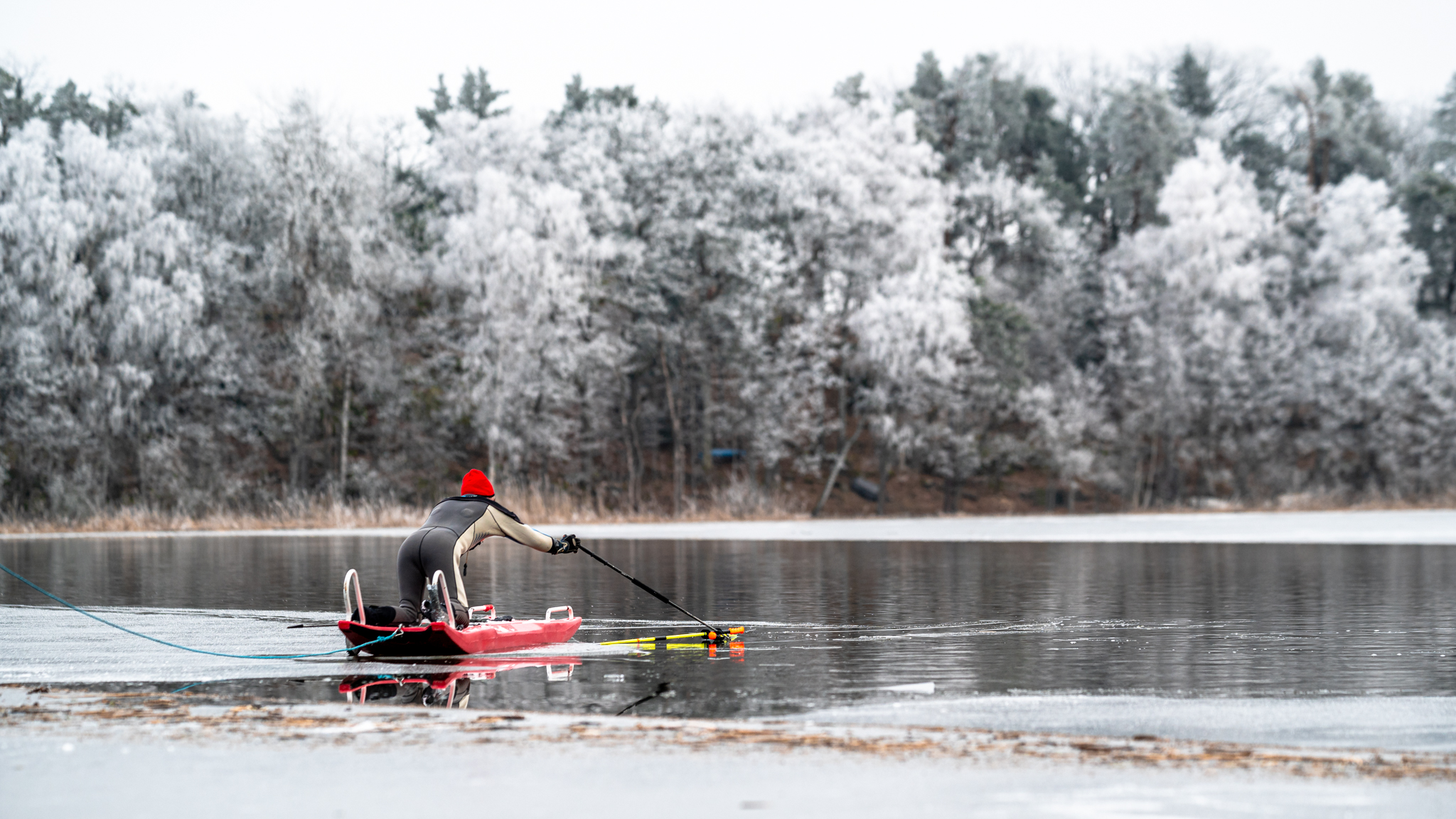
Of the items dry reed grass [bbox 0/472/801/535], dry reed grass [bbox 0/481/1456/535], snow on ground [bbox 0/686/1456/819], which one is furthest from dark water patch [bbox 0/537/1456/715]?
dry reed grass [bbox 0/481/1456/535]

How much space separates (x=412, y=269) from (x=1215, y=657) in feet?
153

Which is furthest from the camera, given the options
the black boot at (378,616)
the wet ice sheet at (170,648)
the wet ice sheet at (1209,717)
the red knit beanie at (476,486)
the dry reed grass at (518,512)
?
the dry reed grass at (518,512)

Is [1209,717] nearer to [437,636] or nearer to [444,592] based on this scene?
[444,592]

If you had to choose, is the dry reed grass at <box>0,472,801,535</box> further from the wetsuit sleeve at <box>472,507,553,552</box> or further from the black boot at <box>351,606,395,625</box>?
the black boot at <box>351,606,395,625</box>

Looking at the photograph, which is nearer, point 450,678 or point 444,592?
point 450,678

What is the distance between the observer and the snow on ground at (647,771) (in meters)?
6.51

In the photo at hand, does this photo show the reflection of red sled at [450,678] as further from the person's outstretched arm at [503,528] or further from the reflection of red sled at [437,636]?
the person's outstretched arm at [503,528]

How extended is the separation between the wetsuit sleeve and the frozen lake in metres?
1.11

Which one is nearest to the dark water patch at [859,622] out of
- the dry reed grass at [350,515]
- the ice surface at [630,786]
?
the ice surface at [630,786]

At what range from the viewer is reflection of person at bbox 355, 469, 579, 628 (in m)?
12.8

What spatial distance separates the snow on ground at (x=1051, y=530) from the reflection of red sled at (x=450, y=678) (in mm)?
23689

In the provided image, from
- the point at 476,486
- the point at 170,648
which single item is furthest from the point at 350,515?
the point at 476,486

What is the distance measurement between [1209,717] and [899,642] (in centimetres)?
455

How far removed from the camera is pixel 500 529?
1348 cm
